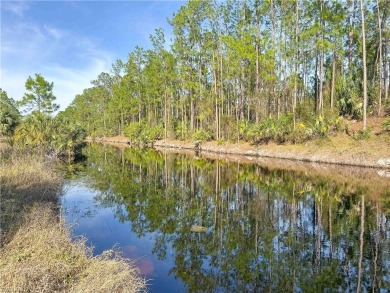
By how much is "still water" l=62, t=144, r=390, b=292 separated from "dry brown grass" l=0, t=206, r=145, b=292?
126 cm

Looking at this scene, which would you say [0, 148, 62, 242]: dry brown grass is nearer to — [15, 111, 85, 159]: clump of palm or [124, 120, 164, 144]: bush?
[15, 111, 85, 159]: clump of palm

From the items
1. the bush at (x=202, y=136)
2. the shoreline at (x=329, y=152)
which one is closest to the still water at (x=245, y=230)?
the shoreline at (x=329, y=152)

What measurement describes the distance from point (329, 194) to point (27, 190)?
14386 mm

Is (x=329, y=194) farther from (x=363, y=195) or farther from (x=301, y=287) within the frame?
(x=301, y=287)

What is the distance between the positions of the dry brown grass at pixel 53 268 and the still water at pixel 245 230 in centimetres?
126

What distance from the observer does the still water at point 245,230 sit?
25.4 ft

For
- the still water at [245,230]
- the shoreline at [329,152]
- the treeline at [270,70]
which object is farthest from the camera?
the treeline at [270,70]

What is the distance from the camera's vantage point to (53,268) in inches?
242

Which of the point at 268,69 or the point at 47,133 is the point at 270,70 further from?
the point at 47,133

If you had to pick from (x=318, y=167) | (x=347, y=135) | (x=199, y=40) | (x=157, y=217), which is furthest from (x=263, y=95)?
(x=157, y=217)

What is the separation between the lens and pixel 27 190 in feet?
42.3

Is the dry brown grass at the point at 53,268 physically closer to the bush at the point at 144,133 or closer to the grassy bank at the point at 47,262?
the grassy bank at the point at 47,262

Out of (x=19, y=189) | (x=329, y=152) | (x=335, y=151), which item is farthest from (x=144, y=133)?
(x=19, y=189)

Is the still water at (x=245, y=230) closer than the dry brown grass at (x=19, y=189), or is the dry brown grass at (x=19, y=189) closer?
the still water at (x=245, y=230)
